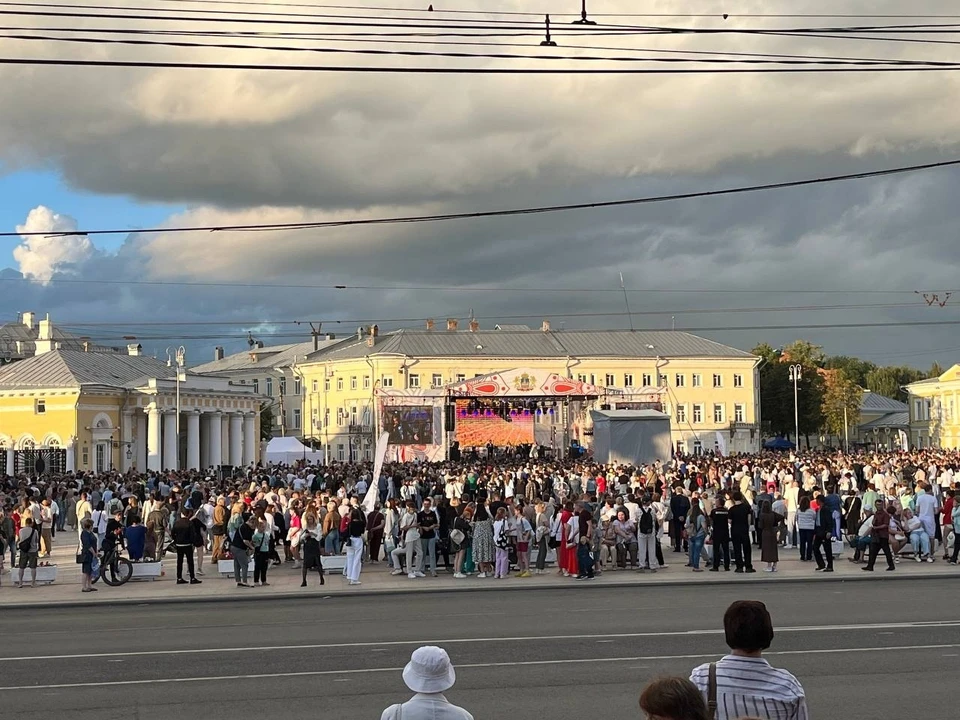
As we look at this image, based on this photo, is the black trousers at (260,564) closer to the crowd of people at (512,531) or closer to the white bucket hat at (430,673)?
the crowd of people at (512,531)

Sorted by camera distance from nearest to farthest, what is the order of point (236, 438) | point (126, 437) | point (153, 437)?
1. point (153, 437)
2. point (126, 437)
3. point (236, 438)

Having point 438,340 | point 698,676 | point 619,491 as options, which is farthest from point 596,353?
point 698,676

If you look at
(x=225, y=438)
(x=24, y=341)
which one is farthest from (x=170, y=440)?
(x=24, y=341)

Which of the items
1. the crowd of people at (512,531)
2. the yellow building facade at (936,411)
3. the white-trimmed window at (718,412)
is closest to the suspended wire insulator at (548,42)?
the crowd of people at (512,531)

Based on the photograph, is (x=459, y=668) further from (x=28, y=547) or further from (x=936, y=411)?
(x=936, y=411)

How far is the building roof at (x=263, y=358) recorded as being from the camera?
11769cm

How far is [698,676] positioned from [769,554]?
1712 cm

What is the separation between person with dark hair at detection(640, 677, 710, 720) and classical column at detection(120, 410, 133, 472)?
69.1 metres

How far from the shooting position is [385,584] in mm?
21422

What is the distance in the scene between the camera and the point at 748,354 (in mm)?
102438

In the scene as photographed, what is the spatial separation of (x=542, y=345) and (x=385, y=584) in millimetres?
Answer: 79834

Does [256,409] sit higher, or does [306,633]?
[256,409]

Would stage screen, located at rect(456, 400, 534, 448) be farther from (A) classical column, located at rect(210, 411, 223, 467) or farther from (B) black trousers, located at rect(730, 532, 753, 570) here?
(B) black trousers, located at rect(730, 532, 753, 570)

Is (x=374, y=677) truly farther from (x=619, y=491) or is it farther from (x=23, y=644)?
(x=619, y=491)
